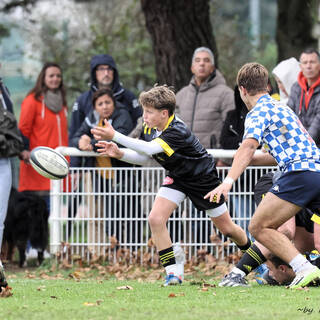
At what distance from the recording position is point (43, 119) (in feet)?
41.0

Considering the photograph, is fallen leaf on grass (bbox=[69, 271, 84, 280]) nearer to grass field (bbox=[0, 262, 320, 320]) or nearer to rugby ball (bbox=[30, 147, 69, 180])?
grass field (bbox=[0, 262, 320, 320])

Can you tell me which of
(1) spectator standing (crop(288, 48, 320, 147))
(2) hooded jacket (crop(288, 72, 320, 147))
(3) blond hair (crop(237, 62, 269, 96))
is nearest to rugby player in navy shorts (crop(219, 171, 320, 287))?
(3) blond hair (crop(237, 62, 269, 96))

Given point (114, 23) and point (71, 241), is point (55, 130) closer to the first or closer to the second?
point (71, 241)

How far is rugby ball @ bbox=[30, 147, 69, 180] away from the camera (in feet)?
30.0

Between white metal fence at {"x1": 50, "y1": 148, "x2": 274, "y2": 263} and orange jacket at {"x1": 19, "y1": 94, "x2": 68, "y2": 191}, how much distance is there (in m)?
1.31

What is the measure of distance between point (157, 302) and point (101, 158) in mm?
4553

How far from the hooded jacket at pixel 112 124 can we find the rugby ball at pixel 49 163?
1.87 m

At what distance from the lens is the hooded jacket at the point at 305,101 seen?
34.0 feet

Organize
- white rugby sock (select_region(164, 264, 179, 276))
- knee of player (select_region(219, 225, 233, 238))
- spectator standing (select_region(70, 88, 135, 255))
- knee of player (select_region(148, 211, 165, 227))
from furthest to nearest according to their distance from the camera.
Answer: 1. spectator standing (select_region(70, 88, 135, 255))
2. knee of player (select_region(219, 225, 233, 238))
3. white rugby sock (select_region(164, 264, 179, 276))
4. knee of player (select_region(148, 211, 165, 227))

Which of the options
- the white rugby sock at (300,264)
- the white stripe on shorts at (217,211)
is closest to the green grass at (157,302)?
the white rugby sock at (300,264)

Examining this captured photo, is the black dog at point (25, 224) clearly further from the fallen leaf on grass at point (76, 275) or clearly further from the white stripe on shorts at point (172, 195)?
the white stripe on shorts at point (172, 195)

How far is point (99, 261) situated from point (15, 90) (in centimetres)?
1100

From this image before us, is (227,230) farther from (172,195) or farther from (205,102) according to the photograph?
(205,102)

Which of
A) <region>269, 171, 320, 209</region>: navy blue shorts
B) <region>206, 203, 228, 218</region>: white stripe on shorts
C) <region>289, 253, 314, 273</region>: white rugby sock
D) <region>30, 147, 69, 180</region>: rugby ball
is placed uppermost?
<region>30, 147, 69, 180</region>: rugby ball
